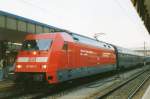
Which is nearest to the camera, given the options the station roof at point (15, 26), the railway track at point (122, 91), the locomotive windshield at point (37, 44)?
the railway track at point (122, 91)

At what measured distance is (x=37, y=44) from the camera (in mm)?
15562

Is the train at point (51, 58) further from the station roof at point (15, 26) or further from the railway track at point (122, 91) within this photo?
the station roof at point (15, 26)

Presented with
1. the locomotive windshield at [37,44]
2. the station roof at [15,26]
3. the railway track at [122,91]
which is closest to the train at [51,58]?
the locomotive windshield at [37,44]

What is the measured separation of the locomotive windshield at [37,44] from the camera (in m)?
15.2

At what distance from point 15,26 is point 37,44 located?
1052 cm

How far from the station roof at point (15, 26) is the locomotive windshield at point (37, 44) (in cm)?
822

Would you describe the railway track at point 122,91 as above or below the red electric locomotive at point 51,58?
below

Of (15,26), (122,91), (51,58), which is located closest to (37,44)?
(51,58)

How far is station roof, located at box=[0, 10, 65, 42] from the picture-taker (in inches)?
950

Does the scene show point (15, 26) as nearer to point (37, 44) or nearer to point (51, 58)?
point (37, 44)

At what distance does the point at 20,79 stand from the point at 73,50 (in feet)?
11.7

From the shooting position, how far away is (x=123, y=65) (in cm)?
3603

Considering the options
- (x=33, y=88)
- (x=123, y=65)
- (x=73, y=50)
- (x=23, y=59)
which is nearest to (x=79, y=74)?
(x=73, y=50)

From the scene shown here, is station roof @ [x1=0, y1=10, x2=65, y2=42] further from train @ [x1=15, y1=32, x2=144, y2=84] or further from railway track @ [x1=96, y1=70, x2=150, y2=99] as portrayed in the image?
railway track @ [x1=96, y1=70, x2=150, y2=99]
